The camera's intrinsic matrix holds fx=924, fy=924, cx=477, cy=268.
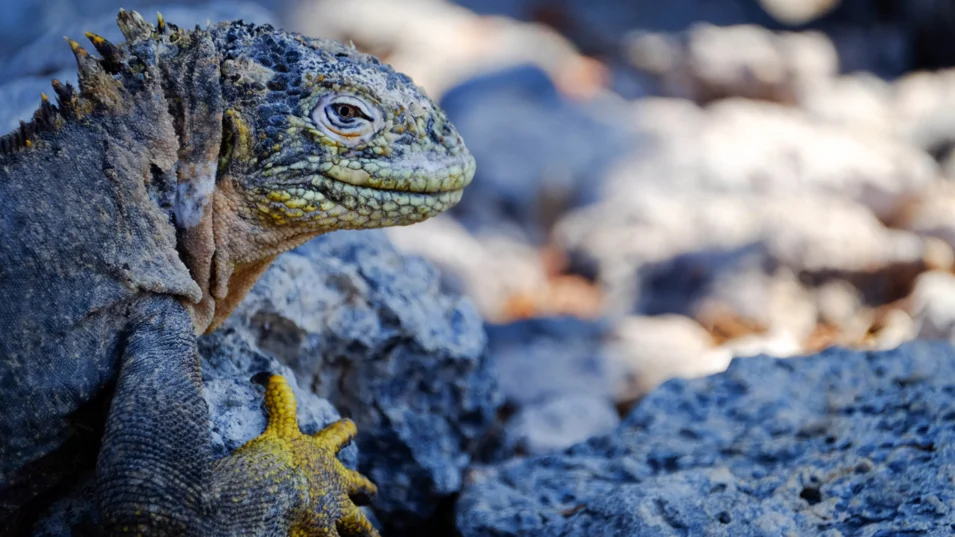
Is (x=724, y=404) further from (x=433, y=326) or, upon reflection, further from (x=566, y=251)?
(x=566, y=251)

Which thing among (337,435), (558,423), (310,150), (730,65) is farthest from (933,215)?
(310,150)

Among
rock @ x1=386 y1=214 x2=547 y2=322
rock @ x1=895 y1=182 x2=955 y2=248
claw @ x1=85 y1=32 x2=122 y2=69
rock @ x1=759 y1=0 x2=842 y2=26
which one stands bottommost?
claw @ x1=85 y1=32 x2=122 y2=69

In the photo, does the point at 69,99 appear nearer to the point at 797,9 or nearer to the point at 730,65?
the point at 730,65

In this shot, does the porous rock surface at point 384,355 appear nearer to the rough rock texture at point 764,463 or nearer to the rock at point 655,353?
the rough rock texture at point 764,463

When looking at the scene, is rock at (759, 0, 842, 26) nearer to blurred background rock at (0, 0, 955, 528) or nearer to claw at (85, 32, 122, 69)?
blurred background rock at (0, 0, 955, 528)

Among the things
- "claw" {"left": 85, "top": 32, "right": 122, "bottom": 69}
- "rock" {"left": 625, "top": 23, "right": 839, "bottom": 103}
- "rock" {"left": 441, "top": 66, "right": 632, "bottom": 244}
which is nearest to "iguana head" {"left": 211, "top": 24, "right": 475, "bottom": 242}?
"claw" {"left": 85, "top": 32, "right": 122, "bottom": 69}
